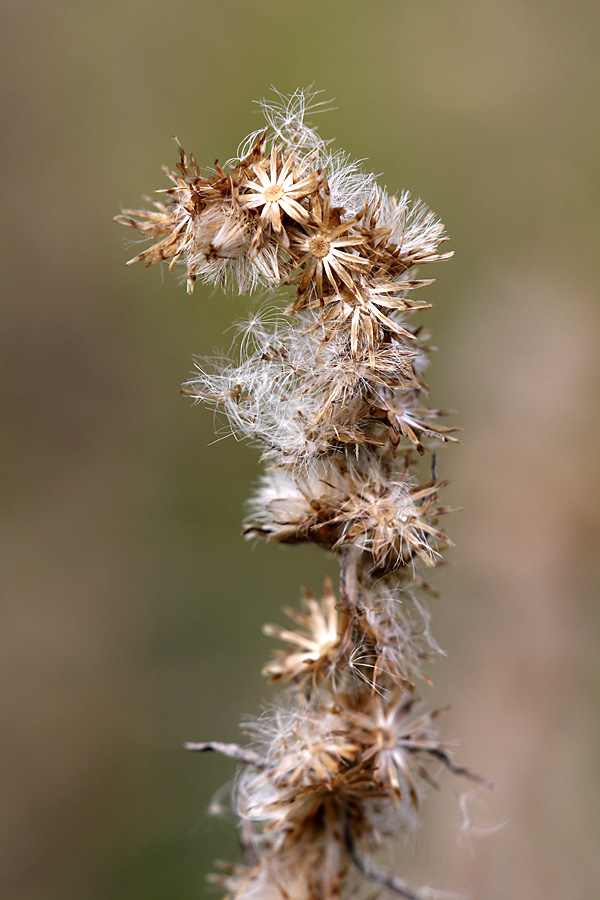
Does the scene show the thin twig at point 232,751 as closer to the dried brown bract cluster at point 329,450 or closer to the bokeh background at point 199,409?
the dried brown bract cluster at point 329,450

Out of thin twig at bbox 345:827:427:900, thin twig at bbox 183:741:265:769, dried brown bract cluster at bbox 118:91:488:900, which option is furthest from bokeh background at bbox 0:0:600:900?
thin twig at bbox 183:741:265:769

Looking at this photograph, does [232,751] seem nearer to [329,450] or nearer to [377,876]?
[377,876]

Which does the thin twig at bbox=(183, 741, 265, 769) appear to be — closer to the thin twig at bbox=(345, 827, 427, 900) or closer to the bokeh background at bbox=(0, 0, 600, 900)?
the thin twig at bbox=(345, 827, 427, 900)

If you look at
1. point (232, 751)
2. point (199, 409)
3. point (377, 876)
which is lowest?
point (377, 876)

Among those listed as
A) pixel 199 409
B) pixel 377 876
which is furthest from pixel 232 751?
pixel 199 409

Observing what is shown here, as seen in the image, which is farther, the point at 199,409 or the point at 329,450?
the point at 199,409

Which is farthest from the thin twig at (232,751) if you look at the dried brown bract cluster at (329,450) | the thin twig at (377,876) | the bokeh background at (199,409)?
the bokeh background at (199,409)

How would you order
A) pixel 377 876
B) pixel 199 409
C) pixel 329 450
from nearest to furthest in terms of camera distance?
pixel 329 450
pixel 377 876
pixel 199 409
